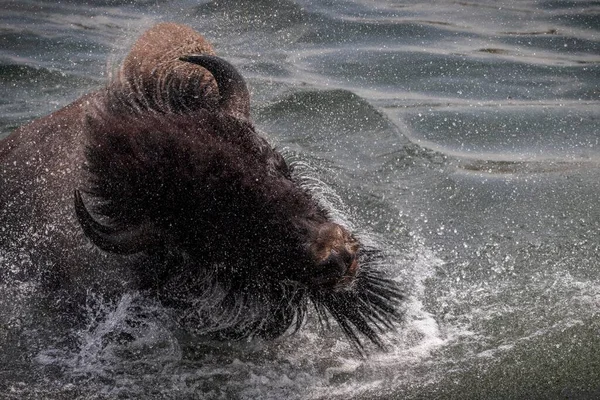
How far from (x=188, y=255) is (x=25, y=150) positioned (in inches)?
52.0

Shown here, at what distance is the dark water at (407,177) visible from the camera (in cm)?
411

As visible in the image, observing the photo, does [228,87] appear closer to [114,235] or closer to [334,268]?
[114,235]

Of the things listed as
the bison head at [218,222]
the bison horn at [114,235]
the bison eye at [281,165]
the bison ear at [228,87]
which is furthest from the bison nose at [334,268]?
the bison ear at [228,87]

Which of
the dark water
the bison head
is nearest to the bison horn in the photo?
the bison head

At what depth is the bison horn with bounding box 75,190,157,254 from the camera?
3.44 m

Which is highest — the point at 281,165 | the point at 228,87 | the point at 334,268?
the point at 228,87

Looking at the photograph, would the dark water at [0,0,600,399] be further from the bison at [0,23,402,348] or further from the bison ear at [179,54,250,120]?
the bison ear at [179,54,250,120]

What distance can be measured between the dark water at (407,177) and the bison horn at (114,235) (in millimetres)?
474

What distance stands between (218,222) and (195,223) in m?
0.08

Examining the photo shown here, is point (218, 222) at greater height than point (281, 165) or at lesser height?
lesser

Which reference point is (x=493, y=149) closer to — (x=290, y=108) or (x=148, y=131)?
(x=290, y=108)

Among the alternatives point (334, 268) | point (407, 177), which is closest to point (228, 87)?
point (334, 268)

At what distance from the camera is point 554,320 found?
4.39 m

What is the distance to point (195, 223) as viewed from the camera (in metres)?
3.60
